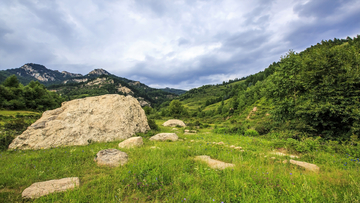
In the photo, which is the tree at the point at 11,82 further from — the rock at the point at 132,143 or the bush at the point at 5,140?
the rock at the point at 132,143

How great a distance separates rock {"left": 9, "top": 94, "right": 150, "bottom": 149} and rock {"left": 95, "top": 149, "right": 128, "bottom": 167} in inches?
223

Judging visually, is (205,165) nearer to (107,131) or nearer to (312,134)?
(107,131)

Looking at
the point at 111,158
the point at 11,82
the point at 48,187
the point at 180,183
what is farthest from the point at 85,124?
the point at 11,82

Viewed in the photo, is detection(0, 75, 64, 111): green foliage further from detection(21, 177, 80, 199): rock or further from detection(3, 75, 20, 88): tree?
detection(21, 177, 80, 199): rock

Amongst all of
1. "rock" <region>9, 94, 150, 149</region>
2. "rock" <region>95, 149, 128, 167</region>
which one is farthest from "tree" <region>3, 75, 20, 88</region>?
"rock" <region>95, 149, 128, 167</region>

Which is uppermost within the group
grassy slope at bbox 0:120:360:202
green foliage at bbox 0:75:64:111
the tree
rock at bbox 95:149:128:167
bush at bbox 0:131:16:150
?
the tree


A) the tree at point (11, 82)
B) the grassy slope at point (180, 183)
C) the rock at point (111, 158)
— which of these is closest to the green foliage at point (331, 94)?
the grassy slope at point (180, 183)

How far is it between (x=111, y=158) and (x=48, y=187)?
93.0 inches

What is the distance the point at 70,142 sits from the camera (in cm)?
1075

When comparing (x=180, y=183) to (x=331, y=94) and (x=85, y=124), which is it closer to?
(x=85, y=124)

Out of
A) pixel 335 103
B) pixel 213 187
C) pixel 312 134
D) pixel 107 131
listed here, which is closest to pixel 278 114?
pixel 312 134

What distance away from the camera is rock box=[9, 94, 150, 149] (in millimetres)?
10406

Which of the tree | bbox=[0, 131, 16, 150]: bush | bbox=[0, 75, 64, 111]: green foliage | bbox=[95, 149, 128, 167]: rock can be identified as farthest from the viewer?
the tree

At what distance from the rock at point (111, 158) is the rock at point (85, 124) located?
567 centimetres
